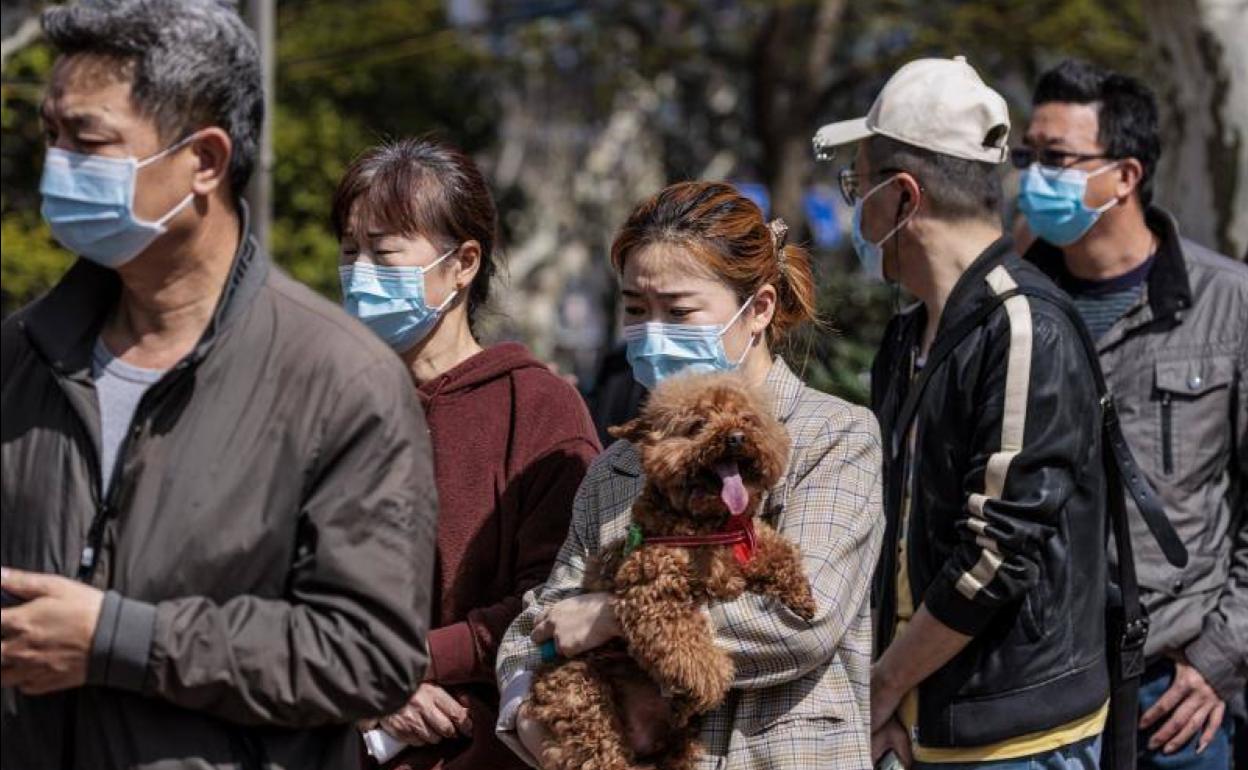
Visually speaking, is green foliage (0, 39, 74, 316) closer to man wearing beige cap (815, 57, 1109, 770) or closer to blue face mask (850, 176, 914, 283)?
blue face mask (850, 176, 914, 283)

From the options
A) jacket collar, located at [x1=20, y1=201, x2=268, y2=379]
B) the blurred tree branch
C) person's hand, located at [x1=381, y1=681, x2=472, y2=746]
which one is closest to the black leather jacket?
person's hand, located at [x1=381, y1=681, x2=472, y2=746]

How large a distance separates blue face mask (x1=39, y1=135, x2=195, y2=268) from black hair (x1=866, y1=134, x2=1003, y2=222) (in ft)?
7.27

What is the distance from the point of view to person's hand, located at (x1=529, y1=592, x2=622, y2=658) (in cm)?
379

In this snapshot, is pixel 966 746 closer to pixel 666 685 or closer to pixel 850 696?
pixel 850 696

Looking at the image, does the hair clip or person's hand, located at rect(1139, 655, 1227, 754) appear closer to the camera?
the hair clip

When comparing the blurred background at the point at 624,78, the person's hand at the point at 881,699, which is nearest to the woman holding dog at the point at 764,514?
the person's hand at the point at 881,699

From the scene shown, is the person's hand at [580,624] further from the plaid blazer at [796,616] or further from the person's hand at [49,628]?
the person's hand at [49,628]

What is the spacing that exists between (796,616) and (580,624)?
440mm

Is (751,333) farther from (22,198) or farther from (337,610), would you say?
(22,198)

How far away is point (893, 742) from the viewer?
452cm

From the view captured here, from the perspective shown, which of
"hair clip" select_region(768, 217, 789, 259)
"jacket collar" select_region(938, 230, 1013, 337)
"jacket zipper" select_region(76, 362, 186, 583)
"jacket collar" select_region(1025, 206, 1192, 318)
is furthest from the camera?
"jacket collar" select_region(1025, 206, 1192, 318)

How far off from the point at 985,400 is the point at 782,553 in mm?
Answer: 948

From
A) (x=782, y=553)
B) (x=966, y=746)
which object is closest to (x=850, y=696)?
(x=782, y=553)

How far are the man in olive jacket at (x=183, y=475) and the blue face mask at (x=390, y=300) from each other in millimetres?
1279
